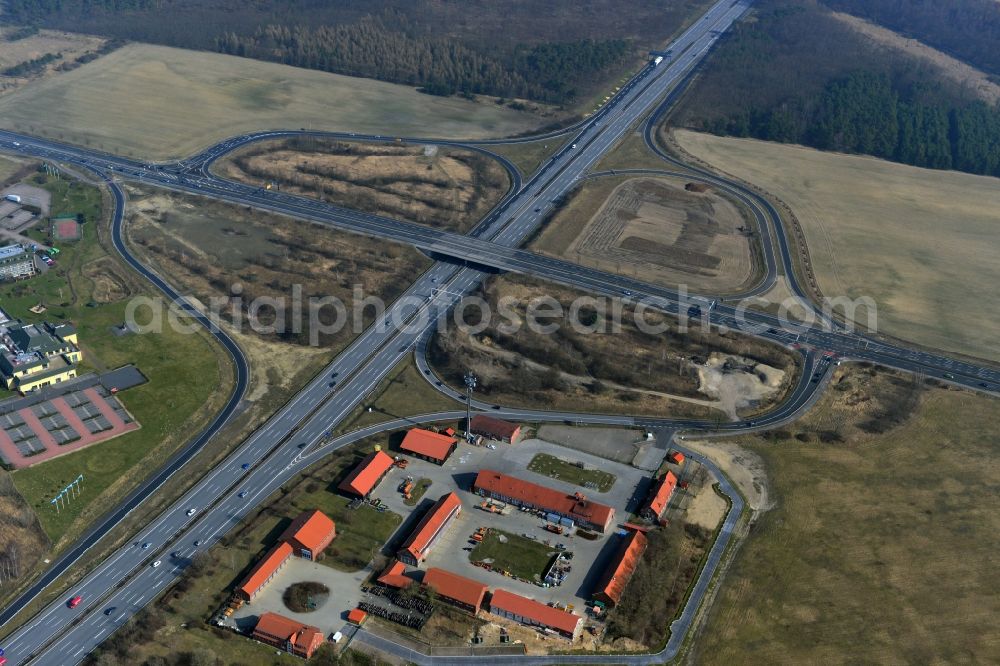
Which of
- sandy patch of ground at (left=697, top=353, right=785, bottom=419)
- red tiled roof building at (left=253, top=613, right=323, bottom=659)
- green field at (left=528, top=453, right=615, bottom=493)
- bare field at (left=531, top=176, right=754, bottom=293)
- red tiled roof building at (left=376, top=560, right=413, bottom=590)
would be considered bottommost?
red tiled roof building at (left=253, top=613, right=323, bottom=659)

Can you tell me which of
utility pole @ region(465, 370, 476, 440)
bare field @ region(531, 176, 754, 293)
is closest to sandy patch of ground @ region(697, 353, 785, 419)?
bare field @ region(531, 176, 754, 293)

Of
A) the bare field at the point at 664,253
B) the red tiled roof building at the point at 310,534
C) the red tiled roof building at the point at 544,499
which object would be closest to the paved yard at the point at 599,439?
the red tiled roof building at the point at 544,499

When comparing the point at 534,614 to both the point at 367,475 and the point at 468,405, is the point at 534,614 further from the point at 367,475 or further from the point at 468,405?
the point at 468,405

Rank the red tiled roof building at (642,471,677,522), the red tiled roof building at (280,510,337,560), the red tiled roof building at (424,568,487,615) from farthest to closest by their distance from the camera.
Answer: the red tiled roof building at (642,471,677,522)
the red tiled roof building at (280,510,337,560)
the red tiled roof building at (424,568,487,615)

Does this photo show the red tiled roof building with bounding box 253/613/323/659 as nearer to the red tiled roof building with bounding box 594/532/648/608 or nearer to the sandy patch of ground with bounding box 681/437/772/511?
the red tiled roof building with bounding box 594/532/648/608

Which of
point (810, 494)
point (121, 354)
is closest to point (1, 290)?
point (121, 354)

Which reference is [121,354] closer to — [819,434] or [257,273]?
[257,273]
